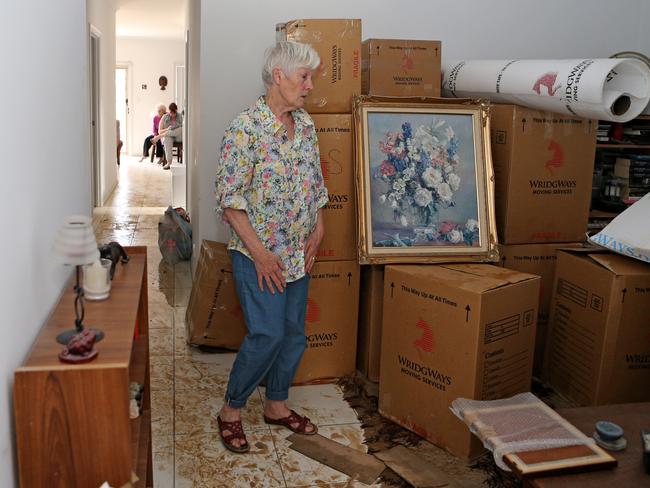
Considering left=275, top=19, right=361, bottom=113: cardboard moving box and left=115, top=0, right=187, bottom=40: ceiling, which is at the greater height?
left=115, top=0, right=187, bottom=40: ceiling

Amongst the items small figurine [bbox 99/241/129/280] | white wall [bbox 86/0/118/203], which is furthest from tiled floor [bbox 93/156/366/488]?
white wall [bbox 86/0/118/203]

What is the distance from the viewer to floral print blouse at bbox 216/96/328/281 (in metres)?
2.46

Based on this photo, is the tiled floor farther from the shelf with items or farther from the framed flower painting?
the shelf with items

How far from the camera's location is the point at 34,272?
1.60 metres

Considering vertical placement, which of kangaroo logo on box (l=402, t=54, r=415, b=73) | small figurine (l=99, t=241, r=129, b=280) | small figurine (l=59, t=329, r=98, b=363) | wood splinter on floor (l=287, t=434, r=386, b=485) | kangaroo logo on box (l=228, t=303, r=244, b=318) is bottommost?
wood splinter on floor (l=287, t=434, r=386, b=485)

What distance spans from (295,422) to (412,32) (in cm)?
224

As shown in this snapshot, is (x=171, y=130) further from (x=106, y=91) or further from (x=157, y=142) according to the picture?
(x=106, y=91)

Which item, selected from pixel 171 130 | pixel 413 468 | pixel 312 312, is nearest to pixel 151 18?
pixel 171 130

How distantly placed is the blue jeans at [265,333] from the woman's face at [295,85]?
0.59 meters

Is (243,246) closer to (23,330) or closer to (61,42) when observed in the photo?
(61,42)

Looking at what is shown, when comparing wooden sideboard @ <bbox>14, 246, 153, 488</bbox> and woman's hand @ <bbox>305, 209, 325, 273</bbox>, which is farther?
woman's hand @ <bbox>305, 209, 325, 273</bbox>

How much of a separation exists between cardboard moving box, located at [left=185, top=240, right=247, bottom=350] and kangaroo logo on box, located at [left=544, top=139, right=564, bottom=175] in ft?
5.28

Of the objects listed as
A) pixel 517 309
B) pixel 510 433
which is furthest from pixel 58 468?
pixel 517 309

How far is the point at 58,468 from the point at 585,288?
2323 millimetres
